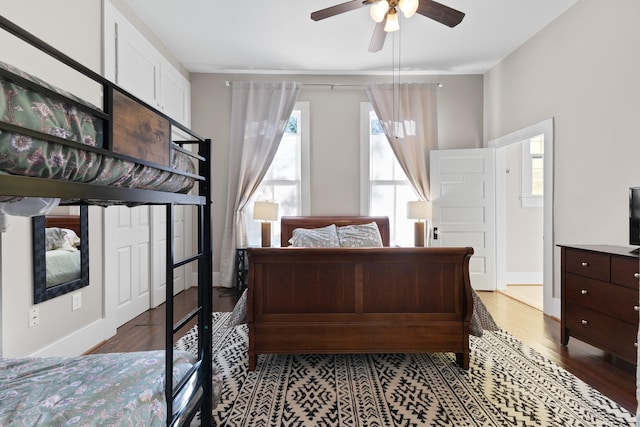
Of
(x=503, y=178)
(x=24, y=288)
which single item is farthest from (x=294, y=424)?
(x=503, y=178)

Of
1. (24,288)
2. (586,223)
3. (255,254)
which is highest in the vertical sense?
(586,223)

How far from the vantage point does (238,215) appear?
14.4 ft

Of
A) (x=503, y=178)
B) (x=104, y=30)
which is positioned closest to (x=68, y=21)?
(x=104, y=30)

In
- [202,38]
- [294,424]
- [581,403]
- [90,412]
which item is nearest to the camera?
[90,412]

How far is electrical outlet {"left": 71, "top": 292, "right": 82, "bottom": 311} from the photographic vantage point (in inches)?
93.6

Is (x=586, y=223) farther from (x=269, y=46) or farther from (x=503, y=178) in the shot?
(x=269, y=46)

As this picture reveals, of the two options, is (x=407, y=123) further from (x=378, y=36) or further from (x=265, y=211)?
(x=265, y=211)

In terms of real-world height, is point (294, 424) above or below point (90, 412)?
below

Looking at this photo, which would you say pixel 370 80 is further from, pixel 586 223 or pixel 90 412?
pixel 90 412

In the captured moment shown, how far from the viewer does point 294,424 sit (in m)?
1.66

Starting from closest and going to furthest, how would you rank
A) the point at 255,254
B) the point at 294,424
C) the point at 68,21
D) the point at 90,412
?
1. the point at 90,412
2. the point at 294,424
3. the point at 255,254
4. the point at 68,21

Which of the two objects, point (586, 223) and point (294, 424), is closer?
point (294, 424)

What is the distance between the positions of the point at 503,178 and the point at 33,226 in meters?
4.95

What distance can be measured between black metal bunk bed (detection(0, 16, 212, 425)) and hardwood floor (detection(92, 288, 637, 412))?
1.44 meters
